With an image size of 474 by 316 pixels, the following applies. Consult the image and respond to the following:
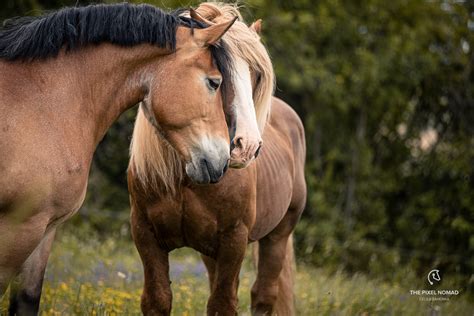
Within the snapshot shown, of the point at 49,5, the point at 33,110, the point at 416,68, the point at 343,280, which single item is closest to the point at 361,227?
the point at 416,68

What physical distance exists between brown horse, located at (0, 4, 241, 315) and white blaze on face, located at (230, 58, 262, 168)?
0.12 metres

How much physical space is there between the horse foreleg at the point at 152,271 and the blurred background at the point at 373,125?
19.8 feet

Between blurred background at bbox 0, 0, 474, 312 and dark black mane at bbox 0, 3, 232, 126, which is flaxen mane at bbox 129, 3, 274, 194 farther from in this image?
blurred background at bbox 0, 0, 474, 312

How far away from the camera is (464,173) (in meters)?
10.1

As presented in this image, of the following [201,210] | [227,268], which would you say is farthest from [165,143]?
[227,268]

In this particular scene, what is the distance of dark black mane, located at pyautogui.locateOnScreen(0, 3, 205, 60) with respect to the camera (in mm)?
3389

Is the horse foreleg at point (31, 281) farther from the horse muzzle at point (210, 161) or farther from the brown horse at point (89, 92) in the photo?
the horse muzzle at point (210, 161)

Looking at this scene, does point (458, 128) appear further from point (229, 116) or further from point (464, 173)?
point (229, 116)

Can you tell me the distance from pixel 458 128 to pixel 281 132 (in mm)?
5687

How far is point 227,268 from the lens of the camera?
13.5 ft

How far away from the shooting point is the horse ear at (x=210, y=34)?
3402mm

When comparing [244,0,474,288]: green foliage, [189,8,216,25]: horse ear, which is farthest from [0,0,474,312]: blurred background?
[189,8,216,25]: horse ear

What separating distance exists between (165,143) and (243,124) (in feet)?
1.73

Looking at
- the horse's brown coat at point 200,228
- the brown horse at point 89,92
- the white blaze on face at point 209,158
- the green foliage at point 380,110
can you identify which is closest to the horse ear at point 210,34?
the brown horse at point 89,92
